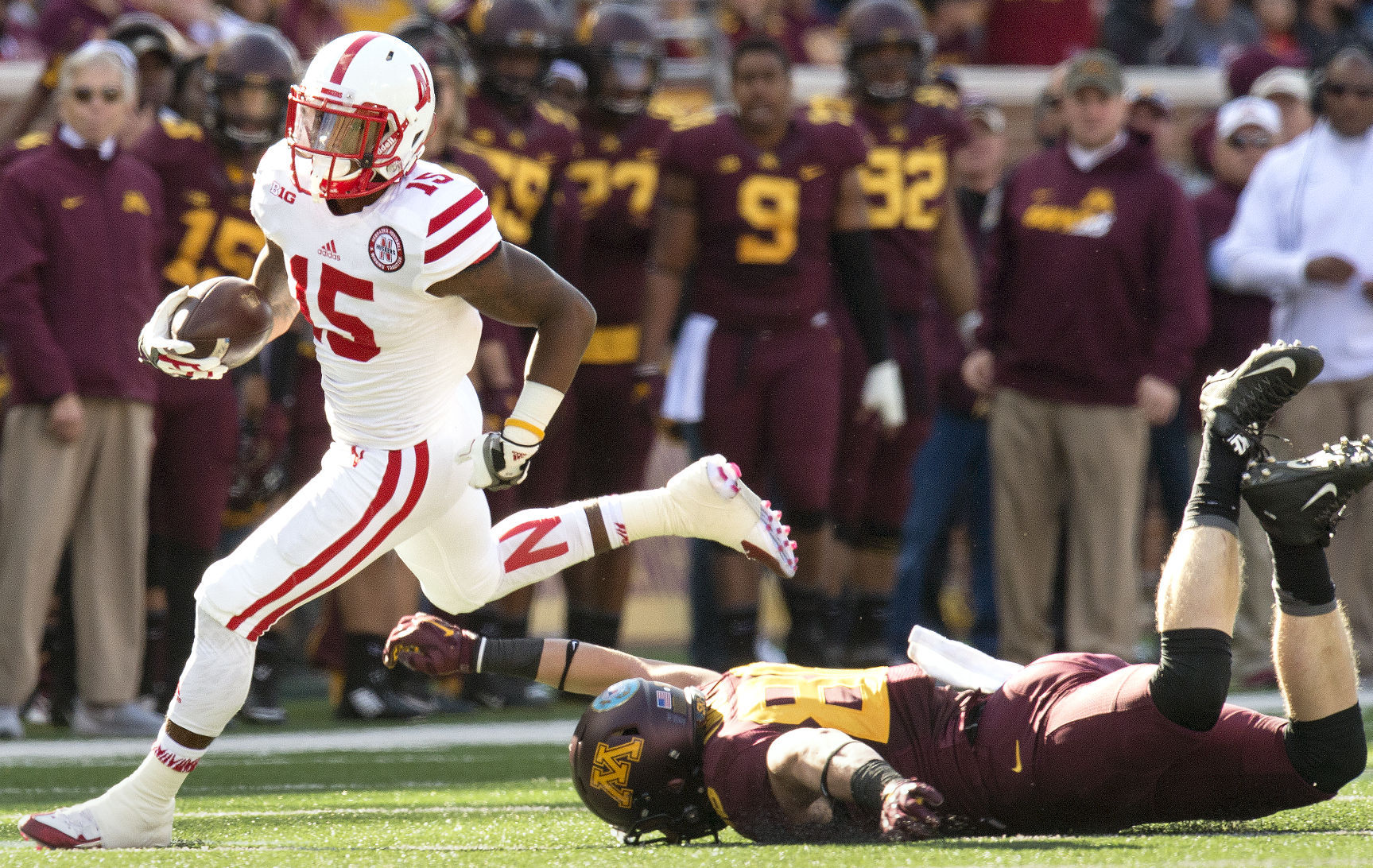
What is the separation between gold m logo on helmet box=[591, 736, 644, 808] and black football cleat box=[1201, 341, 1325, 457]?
1294mm

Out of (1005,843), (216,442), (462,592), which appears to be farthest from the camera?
(216,442)

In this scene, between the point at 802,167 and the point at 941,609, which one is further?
the point at 941,609

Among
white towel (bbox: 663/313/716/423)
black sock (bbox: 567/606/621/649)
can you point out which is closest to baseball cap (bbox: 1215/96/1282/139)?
white towel (bbox: 663/313/716/423)

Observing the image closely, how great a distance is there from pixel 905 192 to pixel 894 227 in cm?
14

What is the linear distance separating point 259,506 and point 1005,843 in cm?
428

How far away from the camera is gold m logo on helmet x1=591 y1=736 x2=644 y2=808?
3521 millimetres

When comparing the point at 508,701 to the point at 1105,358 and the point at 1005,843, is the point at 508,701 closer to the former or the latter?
the point at 1105,358

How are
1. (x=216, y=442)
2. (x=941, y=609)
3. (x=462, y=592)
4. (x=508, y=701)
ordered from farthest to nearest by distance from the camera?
(x=941, y=609) → (x=508, y=701) → (x=216, y=442) → (x=462, y=592)

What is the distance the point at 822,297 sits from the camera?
265 inches

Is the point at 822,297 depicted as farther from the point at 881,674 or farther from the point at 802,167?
the point at 881,674

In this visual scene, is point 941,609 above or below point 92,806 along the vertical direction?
below

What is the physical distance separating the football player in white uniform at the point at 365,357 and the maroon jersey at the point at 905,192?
324cm

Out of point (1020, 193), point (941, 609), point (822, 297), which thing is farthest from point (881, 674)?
point (941, 609)

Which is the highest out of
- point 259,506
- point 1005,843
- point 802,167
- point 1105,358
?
point 802,167
